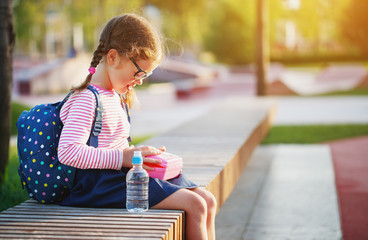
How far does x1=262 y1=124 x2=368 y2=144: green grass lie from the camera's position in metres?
10.7

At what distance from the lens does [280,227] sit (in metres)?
5.18

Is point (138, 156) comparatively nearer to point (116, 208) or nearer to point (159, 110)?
point (116, 208)

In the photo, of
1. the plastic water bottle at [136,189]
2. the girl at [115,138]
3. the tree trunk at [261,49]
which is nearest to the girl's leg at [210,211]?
the girl at [115,138]

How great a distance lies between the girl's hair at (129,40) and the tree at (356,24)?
37.2 meters

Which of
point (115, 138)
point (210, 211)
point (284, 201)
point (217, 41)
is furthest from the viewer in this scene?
point (217, 41)

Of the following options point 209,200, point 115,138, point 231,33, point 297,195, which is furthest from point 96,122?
point 231,33

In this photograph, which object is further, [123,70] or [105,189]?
[123,70]

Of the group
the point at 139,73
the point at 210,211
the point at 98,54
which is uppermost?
the point at 98,54

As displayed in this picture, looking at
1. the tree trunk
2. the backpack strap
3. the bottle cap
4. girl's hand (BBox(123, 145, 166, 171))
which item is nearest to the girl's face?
the backpack strap

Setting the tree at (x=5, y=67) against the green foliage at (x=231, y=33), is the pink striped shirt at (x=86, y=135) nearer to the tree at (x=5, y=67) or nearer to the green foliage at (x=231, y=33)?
the tree at (x=5, y=67)

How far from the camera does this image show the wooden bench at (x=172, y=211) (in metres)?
2.70

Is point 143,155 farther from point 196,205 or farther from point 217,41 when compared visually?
point 217,41

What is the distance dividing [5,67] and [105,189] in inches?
114

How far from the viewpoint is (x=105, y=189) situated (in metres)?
3.18
